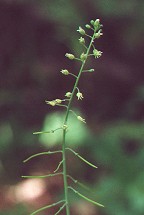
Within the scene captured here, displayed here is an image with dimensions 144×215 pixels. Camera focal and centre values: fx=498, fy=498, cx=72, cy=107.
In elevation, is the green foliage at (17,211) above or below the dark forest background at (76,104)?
below

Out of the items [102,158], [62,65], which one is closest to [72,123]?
[102,158]

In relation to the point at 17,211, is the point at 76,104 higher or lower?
higher

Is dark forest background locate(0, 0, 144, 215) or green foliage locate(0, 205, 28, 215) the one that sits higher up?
dark forest background locate(0, 0, 144, 215)

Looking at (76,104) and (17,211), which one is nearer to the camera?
(17,211)

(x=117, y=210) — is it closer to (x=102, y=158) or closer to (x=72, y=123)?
(x=102, y=158)

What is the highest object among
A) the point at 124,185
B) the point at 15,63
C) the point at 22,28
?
the point at 22,28

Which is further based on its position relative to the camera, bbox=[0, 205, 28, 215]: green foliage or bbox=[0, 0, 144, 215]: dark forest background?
bbox=[0, 0, 144, 215]: dark forest background

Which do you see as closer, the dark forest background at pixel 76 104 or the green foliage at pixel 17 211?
the green foliage at pixel 17 211

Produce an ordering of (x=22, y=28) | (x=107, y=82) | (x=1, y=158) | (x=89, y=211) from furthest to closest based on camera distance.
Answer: (x=107, y=82)
(x=22, y=28)
(x=1, y=158)
(x=89, y=211)
